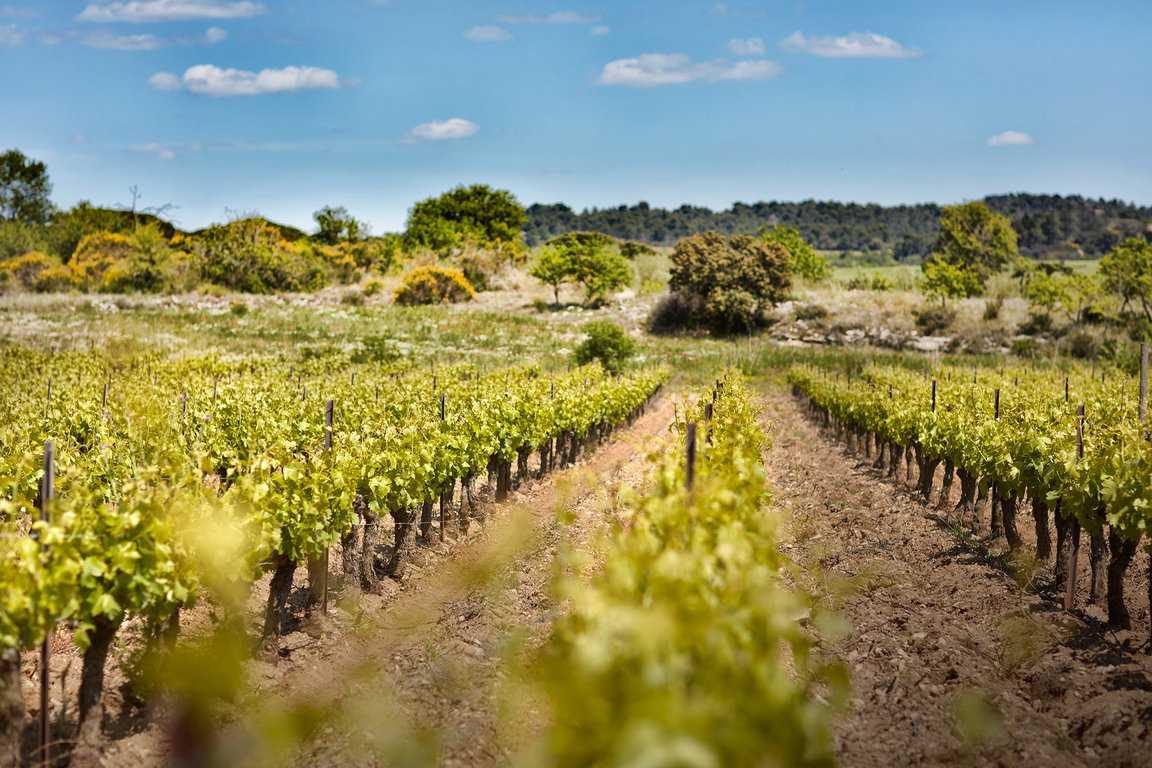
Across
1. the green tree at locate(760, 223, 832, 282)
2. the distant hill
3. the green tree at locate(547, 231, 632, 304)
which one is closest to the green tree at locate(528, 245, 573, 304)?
the green tree at locate(547, 231, 632, 304)

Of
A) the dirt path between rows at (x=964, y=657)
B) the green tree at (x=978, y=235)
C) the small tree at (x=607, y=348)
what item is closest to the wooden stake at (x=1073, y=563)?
the dirt path between rows at (x=964, y=657)

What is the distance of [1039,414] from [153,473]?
34.1 feet

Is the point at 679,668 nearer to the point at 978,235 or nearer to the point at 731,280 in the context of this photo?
the point at 731,280

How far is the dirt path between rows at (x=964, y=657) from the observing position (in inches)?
208

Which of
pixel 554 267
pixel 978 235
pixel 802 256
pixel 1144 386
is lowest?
pixel 1144 386

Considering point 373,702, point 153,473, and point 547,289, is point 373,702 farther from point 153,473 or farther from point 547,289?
point 547,289

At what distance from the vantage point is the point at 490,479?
40.5 feet

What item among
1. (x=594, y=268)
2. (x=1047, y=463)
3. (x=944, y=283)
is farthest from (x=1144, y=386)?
(x=594, y=268)

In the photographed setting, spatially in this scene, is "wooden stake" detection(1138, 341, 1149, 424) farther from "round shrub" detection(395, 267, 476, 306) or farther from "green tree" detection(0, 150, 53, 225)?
"green tree" detection(0, 150, 53, 225)

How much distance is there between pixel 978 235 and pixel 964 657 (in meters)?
76.5

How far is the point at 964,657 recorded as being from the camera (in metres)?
6.71

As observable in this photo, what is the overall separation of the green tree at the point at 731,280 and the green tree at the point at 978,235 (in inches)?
1338

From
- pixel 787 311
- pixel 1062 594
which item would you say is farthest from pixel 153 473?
pixel 787 311

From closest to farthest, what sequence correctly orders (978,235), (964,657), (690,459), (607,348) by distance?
(690,459) → (964,657) → (607,348) → (978,235)
